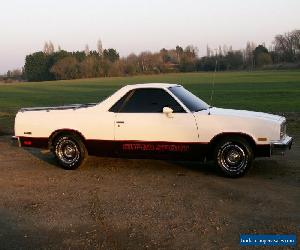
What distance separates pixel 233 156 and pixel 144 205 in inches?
88.1

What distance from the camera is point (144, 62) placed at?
456ft

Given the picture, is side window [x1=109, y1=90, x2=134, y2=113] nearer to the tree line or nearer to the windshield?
the windshield

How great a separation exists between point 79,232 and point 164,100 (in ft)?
12.0

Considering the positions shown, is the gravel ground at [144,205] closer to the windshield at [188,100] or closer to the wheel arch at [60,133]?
the wheel arch at [60,133]

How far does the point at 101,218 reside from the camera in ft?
20.1

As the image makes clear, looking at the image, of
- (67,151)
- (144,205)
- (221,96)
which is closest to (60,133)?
(67,151)

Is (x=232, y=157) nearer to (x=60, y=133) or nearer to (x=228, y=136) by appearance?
(x=228, y=136)

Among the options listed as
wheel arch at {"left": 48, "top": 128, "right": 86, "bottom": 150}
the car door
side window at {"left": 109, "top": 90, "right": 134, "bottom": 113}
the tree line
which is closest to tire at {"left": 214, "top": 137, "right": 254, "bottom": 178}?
the car door

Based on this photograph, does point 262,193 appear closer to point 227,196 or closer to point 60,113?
point 227,196

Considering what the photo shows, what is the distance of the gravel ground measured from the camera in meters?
5.39

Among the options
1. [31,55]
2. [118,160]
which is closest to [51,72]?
[31,55]

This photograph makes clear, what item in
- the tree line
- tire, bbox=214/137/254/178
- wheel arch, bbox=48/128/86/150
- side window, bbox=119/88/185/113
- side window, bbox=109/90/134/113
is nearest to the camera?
tire, bbox=214/137/254/178

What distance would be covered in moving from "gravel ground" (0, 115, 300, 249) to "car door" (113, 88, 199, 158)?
48 centimetres

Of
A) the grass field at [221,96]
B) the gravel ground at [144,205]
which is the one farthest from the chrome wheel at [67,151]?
the grass field at [221,96]
